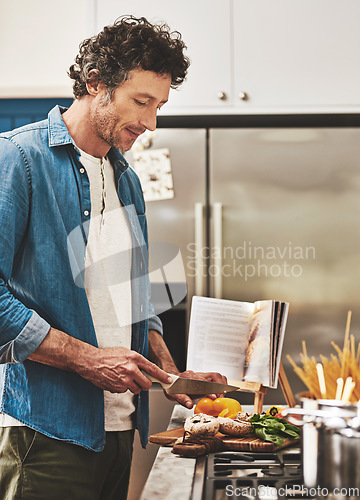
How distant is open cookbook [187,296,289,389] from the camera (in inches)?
53.4

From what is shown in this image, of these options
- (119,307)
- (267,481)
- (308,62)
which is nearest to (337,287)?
(308,62)

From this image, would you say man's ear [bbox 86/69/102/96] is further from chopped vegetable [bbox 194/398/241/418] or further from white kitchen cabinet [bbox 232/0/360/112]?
white kitchen cabinet [bbox 232/0/360/112]

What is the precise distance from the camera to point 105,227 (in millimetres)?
1263

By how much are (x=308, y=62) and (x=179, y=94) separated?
0.54m

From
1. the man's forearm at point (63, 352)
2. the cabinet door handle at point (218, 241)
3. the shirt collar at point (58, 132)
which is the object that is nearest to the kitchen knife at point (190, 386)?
the man's forearm at point (63, 352)

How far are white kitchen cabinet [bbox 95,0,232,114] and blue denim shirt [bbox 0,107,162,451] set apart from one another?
1.22 meters

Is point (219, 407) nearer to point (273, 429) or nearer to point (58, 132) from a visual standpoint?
point (273, 429)

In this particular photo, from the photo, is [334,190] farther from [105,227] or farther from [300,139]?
[105,227]

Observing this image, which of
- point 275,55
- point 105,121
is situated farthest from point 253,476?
point 275,55

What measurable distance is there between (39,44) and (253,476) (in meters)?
2.46

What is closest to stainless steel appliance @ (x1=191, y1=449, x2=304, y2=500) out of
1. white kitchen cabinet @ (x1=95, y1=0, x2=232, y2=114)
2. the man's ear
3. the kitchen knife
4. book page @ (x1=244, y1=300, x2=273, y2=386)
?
the kitchen knife

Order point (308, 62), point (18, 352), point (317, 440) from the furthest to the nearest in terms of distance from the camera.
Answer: point (308, 62), point (18, 352), point (317, 440)

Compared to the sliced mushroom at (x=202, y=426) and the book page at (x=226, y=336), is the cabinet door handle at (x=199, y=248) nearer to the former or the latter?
the book page at (x=226, y=336)

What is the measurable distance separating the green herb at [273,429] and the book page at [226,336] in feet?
0.63
